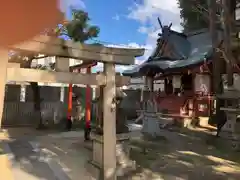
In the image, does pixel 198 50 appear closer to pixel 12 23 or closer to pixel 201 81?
pixel 201 81

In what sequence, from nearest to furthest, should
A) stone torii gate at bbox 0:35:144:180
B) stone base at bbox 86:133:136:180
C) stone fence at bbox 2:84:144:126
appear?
stone torii gate at bbox 0:35:144:180 < stone base at bbox 86:133:136:180 < stone fence at bbox 2:84:144:126

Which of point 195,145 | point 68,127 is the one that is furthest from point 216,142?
point 68,127

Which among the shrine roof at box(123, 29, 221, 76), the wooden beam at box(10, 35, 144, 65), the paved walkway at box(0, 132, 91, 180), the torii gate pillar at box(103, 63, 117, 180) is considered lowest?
the paved walkway at box(0, 132, 91, 180)

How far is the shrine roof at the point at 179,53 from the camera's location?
13.4m

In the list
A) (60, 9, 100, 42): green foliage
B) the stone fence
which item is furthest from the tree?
the stone fence

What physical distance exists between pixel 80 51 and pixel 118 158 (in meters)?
2.58

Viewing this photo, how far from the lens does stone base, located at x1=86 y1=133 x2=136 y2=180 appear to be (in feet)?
16.3

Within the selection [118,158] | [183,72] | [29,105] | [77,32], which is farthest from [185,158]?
[29,105]

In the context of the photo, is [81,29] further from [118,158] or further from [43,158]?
[118,158]

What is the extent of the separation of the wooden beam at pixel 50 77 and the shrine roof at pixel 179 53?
8673 mm

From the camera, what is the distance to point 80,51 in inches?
175

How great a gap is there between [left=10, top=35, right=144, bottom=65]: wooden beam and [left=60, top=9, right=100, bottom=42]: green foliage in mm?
6201

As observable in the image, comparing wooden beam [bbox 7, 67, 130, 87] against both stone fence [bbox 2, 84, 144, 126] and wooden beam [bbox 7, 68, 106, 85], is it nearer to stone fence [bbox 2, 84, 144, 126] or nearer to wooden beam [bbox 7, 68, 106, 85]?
wooden beam [bbox 7, 68, 106, 85]

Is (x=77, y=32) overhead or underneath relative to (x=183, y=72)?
overhead
